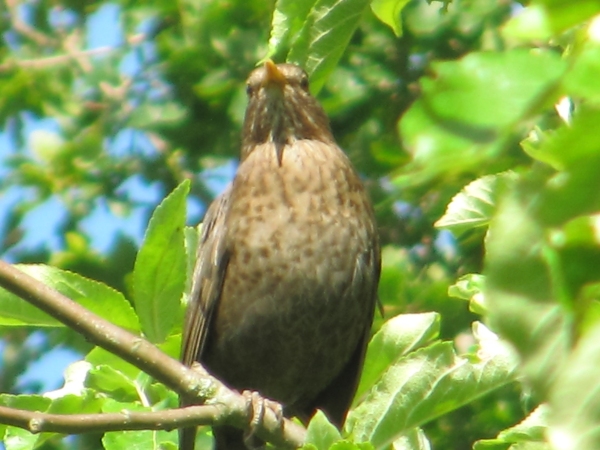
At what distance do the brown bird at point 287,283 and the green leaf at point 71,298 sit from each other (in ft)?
3.29

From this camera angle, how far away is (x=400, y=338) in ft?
8.45

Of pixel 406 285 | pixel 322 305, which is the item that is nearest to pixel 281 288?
pixel 322 305

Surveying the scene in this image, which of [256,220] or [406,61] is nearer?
[256,220]

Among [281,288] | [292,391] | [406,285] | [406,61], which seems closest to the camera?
[281,288]

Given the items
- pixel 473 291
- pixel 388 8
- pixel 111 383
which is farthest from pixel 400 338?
pixel 388 8

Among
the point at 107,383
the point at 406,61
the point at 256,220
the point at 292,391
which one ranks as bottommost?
the point at 107,383

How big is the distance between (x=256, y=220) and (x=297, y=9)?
1.87 metres

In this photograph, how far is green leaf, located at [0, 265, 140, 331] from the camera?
2344mm

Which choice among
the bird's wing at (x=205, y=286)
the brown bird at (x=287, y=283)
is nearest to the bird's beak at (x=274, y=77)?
the brown bird at (x=287, y=283)

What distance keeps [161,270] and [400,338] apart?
608 millimetres

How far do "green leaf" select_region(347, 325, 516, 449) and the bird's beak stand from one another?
7.14ft

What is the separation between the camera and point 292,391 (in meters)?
Answer: 4.03

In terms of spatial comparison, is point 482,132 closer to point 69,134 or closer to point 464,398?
point 464,398

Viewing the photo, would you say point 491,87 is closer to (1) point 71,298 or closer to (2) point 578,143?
(2) point 578,143
